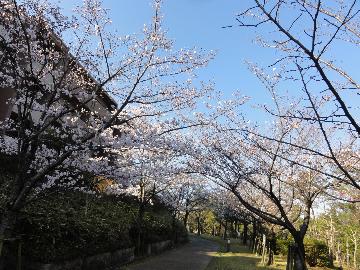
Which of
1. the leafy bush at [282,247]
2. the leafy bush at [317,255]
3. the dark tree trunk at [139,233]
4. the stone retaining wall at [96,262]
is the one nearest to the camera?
the stone retaining wall at [96,262]

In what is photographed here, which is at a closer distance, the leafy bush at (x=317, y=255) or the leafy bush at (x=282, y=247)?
the leafy bush at (x=317, y=255)

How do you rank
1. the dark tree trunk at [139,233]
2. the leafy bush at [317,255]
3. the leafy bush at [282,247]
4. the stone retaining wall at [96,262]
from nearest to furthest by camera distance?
the stone retaining wall at [96,262] < the dark tree trunk at [139,233] < the leafy bush at [317,255] < the leafy bush at [282,247]

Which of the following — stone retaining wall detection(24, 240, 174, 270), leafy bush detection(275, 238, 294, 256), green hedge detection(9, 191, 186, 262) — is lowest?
leafy bush detection(275, 238, 294, 256)

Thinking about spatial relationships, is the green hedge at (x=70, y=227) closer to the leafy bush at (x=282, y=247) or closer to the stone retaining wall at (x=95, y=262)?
the stone retaining wall at (x=95, y=262)

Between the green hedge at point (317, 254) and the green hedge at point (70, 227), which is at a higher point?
the green hedge at point (70, 227)

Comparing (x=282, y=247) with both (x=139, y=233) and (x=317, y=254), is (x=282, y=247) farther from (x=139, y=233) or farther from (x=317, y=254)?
(x=139, y=233)

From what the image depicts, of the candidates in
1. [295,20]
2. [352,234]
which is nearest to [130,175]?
[295,20]

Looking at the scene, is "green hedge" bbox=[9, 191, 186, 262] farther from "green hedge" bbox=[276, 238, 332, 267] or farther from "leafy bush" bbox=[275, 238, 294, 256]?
"leafy bush" bbox=[275, 238, 294, 256]

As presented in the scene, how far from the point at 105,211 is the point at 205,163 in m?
6.83

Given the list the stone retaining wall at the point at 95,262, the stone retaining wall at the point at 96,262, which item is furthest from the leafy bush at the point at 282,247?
the stone retaining wall at the point at 95,262

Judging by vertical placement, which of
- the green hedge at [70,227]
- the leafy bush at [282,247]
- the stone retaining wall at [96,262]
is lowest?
the leafy bush at [282,247]

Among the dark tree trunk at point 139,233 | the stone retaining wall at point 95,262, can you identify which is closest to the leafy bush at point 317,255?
the dark tree trunk at point 139,233

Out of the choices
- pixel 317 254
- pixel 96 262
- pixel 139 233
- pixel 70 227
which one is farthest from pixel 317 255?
pixel 70 227

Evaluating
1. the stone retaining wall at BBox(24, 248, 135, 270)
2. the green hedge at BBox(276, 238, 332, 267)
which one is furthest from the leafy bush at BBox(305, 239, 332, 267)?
the stone retaining wall at BBox(24, 248, 135, 270)
